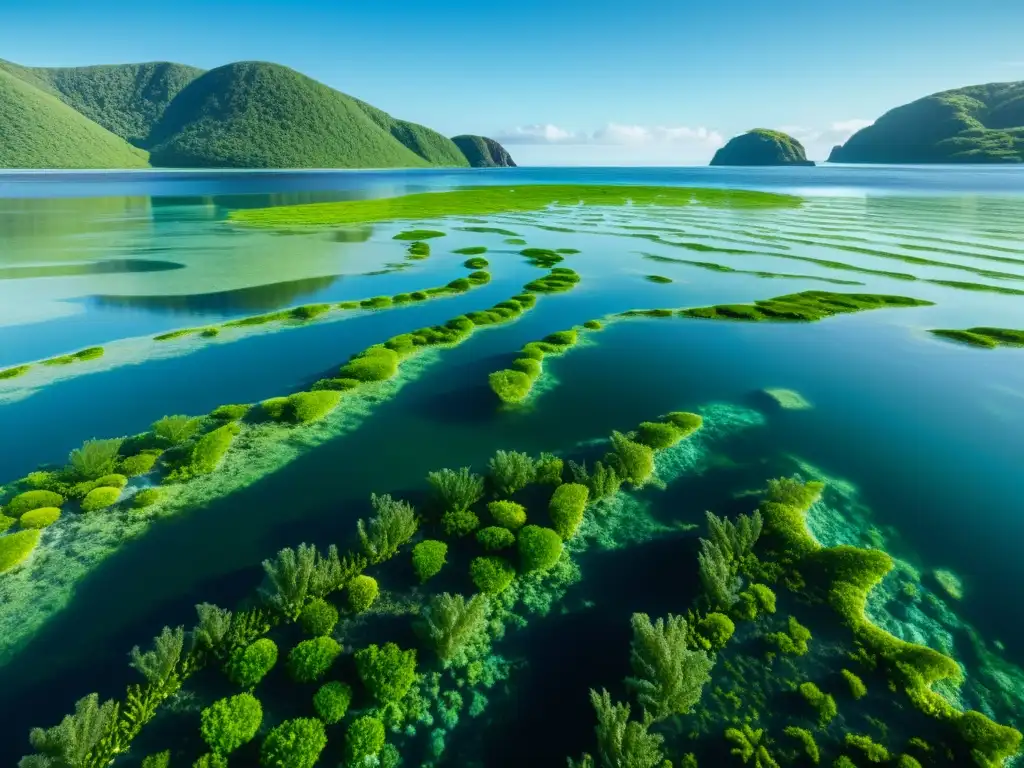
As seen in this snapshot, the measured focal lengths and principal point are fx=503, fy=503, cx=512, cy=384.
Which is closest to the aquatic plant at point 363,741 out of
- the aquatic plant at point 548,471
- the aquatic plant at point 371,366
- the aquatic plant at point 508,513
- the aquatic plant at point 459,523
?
the aquatic plant at point 459,523

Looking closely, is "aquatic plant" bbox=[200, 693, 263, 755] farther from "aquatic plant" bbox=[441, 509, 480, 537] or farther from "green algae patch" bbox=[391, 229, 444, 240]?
"green algae patch" bbox=[391, 229, 444, 240]

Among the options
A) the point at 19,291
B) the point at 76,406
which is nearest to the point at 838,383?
the point at 76,406

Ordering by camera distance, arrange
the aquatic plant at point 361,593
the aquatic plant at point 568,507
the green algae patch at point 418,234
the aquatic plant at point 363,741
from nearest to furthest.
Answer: the aquatic plant at point 363,741 < the aquatic plant at point 361,593 < the aquatic plant at point 568,507 < the green algae patch at point 418,234

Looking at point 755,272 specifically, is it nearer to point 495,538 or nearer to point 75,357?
point 495,538

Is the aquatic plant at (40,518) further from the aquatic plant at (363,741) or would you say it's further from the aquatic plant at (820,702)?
the aquatic plant at (820,702)

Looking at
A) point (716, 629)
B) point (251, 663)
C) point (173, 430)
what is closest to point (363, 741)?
point (251, 663)

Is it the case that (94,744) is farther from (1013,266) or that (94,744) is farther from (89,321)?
(1013,266)

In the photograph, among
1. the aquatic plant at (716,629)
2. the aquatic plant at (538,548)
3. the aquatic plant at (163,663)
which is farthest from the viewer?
the aquatic plant at (538,548)
